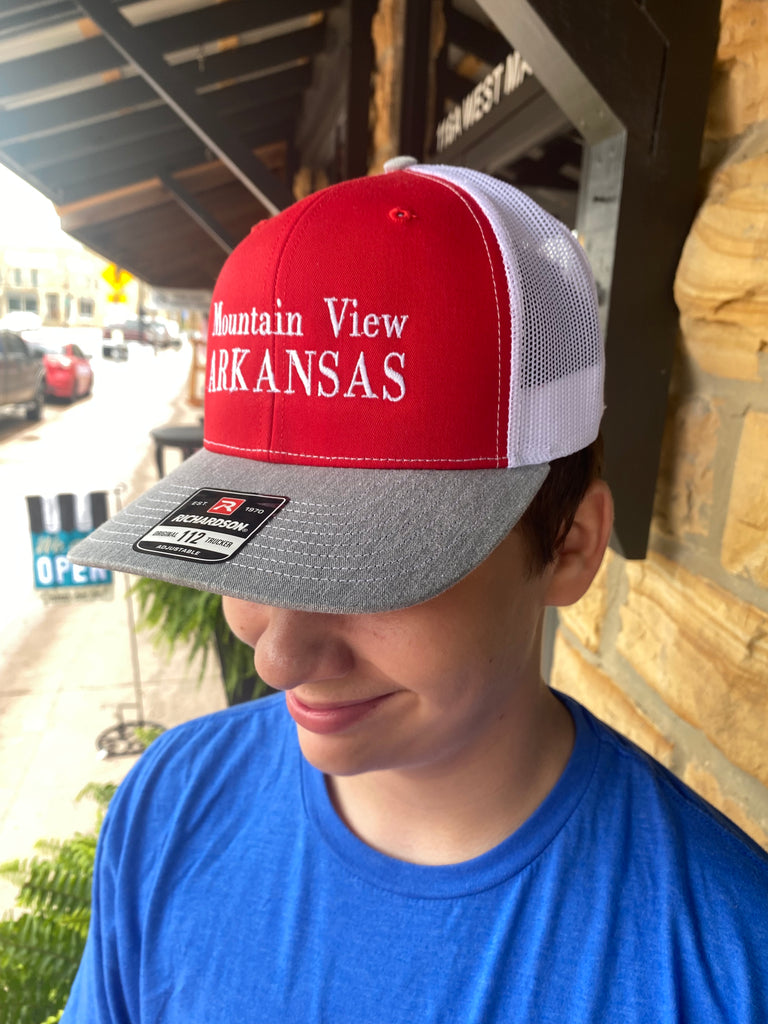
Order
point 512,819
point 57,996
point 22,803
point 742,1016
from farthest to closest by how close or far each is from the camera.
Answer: point 22,803 < point 57,996 < point 512,819 < point 742,1016

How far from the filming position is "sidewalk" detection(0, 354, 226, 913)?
9.49ft

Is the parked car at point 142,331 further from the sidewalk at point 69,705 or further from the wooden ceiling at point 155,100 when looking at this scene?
the sidewalk at point 69,705

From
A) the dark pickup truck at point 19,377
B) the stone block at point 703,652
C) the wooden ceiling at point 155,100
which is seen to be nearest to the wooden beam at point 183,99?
the wooden ceiling at point 155,100

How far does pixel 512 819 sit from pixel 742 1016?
0.91 ft

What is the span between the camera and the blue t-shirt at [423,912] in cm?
68

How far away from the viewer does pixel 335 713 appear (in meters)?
0.73

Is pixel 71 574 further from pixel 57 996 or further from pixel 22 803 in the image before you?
pixel 57 996

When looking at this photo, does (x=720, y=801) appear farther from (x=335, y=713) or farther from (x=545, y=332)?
(x=545, y=332)

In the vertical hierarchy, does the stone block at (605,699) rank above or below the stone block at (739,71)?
below

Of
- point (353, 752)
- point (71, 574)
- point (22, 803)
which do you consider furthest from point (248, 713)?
point (22, 803)

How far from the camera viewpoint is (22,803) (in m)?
2.94

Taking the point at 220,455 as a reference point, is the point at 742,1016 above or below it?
below

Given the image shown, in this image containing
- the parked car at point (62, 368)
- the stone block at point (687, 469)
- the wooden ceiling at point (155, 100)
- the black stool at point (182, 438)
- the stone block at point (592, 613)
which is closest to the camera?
the stone block at point (687, 469)

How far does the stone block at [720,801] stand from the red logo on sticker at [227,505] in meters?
0.77
